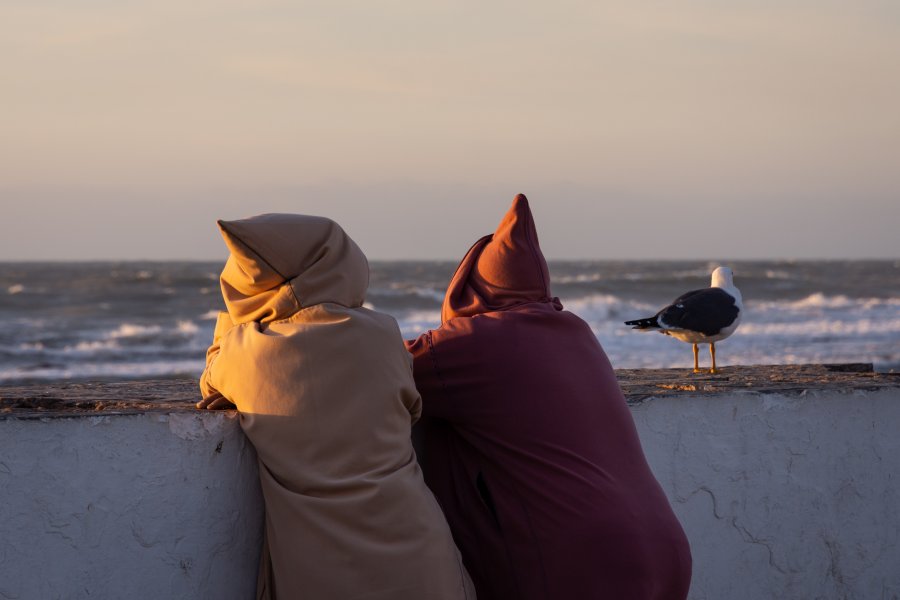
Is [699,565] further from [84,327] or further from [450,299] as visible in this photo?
[84,327]

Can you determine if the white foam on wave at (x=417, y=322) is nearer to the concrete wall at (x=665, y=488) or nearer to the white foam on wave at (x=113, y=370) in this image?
the white foam on wave at (x=113, y=370)

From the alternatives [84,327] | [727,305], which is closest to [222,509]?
[727,305]

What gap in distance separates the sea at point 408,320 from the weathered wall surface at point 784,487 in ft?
25.8

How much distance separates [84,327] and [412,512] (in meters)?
17.7

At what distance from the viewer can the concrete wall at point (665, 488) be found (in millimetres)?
2316

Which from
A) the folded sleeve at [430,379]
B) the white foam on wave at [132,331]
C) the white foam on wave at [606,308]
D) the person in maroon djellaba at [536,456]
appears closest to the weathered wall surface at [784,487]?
the person in maroon djellaba at [536,456]

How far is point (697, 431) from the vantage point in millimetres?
3064

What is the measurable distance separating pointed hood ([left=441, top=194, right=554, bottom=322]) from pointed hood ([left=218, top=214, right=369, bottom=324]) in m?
0.36

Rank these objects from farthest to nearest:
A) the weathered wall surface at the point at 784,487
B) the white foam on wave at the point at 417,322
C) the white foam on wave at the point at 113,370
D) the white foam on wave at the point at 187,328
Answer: the white foam on wave at the point at 417,322 → the white foam on wave at the point at 187,328 → the white foam on wave at the point at 113,370 → the weathered wall surface at the point at 784,487

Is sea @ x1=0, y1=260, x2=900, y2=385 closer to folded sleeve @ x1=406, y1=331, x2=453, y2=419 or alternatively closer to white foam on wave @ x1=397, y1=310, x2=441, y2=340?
white foam on wave @ x1=397, y1=310, x2=441, y2=340

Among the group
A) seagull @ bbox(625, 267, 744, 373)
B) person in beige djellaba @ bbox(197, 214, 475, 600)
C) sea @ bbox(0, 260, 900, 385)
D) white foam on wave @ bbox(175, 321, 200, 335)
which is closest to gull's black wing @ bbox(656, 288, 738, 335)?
seagull @ bbox(625, 267, 744, 373)

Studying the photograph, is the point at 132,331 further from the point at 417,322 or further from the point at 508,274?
the point at 508,274

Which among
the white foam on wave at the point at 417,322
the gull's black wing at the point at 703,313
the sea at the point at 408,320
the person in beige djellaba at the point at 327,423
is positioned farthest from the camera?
the white foam on wave at the point at 417,322

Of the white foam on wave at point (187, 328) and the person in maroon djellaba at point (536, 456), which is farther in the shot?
the white foam on wave at point (187, 328)
